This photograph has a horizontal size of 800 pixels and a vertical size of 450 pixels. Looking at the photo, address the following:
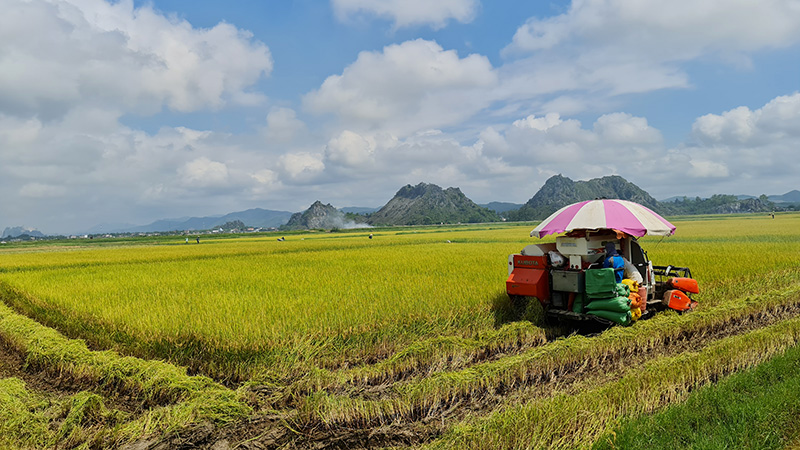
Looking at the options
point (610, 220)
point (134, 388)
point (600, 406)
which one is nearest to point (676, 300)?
point (610, 220)

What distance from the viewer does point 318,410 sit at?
412 cm

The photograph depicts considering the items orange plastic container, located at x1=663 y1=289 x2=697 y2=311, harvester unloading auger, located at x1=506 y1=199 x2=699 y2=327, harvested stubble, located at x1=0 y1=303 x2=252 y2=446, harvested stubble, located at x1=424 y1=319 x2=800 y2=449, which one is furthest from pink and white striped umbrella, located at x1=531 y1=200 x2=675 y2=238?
harvested stubble, located at x1=0 y1=303 x2=252 y2=446

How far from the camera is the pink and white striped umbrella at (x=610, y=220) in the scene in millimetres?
6668

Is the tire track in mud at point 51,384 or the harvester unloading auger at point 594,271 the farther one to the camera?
the harvester unloading auger at point 594,271

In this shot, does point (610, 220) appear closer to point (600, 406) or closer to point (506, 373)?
point (506, 373)

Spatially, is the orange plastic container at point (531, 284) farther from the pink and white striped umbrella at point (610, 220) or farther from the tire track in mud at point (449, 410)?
the tire track in mud at point (449, 410)

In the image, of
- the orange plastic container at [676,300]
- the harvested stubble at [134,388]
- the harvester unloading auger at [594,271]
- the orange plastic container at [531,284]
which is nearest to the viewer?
the harvested stubble at [134,388]

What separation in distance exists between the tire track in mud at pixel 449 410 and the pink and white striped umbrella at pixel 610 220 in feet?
5.46

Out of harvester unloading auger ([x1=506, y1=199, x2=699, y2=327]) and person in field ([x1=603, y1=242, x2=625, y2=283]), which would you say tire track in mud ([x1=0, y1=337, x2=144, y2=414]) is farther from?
person in field ([x1=603, y1=242, x2=625, y2=283])

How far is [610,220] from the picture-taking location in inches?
263

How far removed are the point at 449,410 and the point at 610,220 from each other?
13.4ft

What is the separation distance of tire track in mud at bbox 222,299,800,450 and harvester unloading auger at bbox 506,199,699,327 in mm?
833

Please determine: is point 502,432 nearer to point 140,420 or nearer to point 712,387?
point 712,387

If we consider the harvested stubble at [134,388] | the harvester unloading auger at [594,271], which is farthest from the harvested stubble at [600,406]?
the harvested stubble at [134,388]
